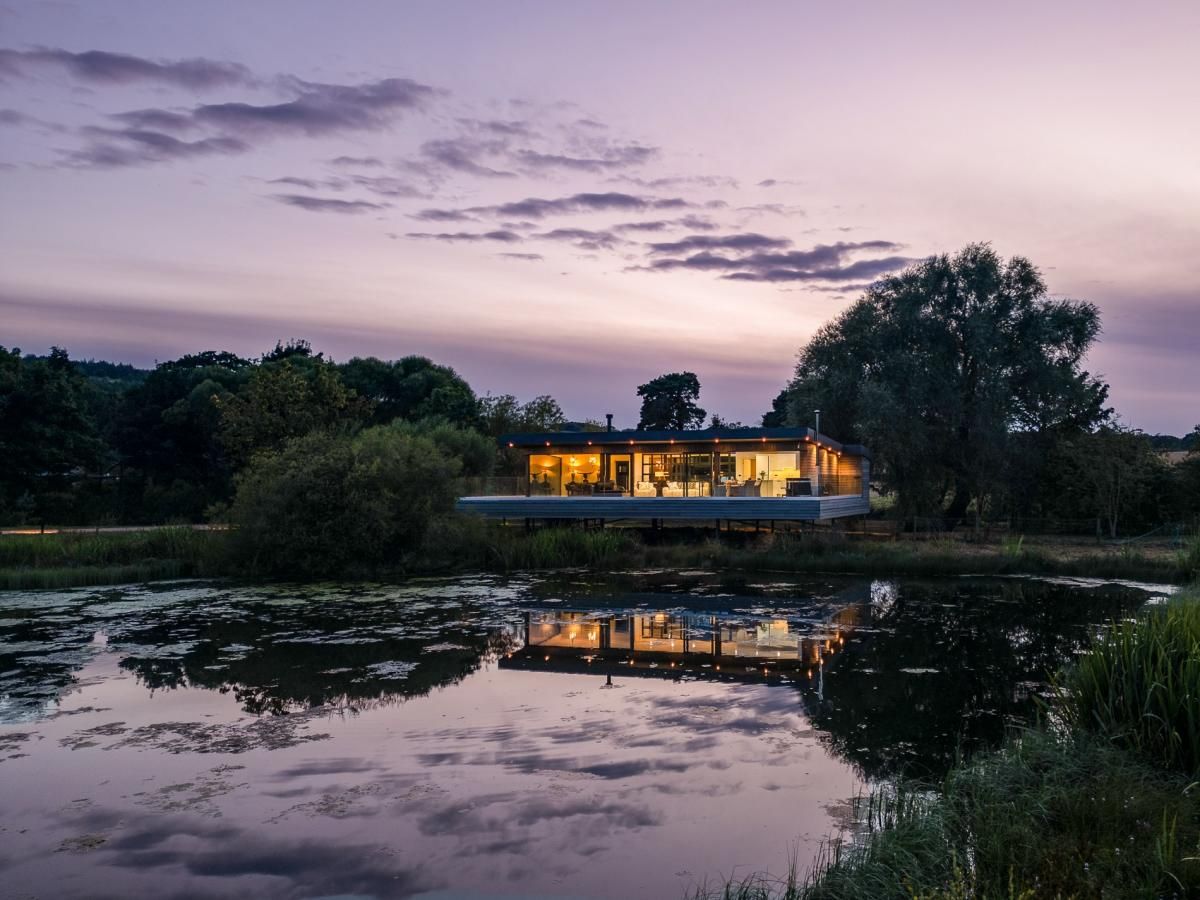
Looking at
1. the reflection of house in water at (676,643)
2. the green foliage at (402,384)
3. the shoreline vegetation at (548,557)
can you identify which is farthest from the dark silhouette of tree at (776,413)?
→ the reflection of house in water at (676,643)

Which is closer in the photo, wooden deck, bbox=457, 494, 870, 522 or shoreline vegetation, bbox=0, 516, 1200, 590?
shoreline vegetation, bbox=0, 516, 1200, 590

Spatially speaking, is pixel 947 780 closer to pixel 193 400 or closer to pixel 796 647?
pixel 796 647

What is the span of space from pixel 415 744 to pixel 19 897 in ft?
12.2

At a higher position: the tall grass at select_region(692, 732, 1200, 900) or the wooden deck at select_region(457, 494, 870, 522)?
the wooden deck at select_region(457, 494, 870, 522)

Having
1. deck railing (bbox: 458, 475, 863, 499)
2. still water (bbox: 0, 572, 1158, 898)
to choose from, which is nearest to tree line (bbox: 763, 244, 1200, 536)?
deck railing (bbox: 458, 475, 863, 499)

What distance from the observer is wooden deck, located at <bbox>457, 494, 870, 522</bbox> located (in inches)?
1038

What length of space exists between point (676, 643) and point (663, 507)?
42.7ft

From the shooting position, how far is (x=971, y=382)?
112 feet

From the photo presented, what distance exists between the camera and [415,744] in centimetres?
915

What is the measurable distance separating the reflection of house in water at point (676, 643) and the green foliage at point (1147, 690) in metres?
4.26

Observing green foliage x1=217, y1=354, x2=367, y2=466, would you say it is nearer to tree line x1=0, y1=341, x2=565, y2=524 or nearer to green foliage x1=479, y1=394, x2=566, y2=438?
tree line x1=0, y1=341, x2=565, y2=524

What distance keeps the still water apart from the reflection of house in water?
0.24ft

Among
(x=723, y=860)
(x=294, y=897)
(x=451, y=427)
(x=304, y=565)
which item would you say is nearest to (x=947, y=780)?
(x=723, y=860)

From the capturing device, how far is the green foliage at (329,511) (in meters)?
22.0
